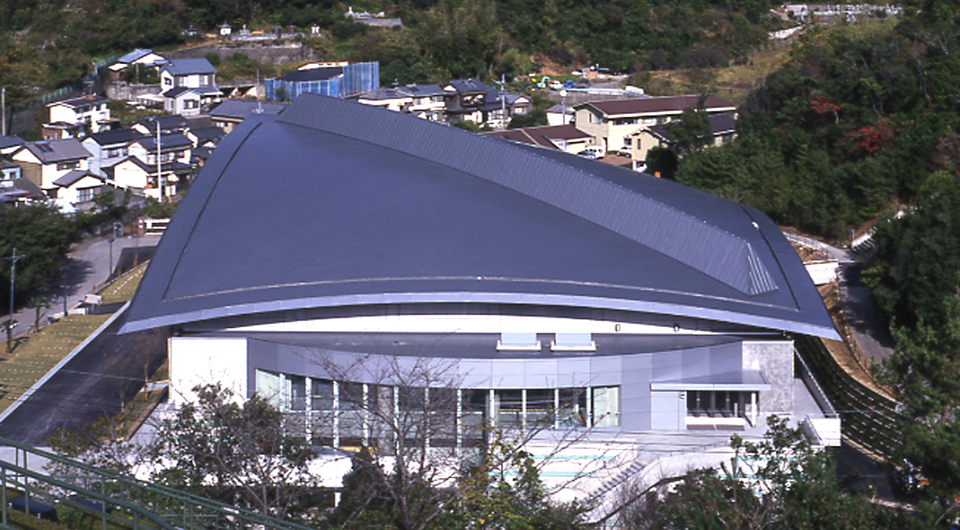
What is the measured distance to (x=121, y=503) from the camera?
765 cm

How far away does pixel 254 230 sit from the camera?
1820cm

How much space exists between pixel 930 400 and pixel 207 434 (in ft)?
27.8

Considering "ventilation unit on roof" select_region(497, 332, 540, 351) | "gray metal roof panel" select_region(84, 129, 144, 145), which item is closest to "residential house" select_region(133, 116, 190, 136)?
"gray metal roof panel" select_region(84, 129, 144, 145)

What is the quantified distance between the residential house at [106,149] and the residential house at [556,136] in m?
15.6

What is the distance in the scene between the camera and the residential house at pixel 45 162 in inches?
1523

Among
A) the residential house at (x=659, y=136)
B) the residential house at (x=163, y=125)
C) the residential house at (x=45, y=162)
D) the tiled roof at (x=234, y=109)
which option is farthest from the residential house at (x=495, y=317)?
the tiled roof at (x=234, y=109)

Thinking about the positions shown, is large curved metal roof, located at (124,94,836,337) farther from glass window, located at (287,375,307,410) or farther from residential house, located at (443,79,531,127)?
residential house, located at (443,79,531,127)

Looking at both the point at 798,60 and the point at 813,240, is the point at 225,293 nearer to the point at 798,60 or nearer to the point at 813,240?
the point at 813,240

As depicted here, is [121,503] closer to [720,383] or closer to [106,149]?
[720,383]

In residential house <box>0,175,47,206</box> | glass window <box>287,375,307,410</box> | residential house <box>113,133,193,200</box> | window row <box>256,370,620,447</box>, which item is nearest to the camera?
window row <box>256,370,620,447</box>

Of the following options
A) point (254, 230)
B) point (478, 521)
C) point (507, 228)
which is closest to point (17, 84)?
point (254, 230)

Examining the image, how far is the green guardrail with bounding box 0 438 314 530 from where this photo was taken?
303 inches

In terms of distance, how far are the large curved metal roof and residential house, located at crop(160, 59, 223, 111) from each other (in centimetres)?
2820

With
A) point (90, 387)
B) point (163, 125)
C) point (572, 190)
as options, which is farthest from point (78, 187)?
point (572, 190)
